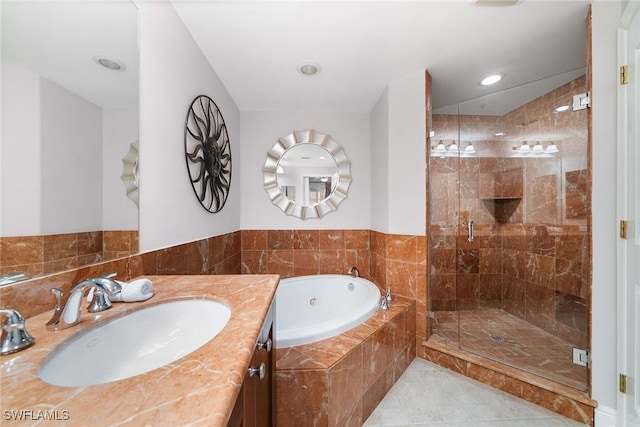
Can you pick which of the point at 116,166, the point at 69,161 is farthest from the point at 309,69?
the point at 69,161

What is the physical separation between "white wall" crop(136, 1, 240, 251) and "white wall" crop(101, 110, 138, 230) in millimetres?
100

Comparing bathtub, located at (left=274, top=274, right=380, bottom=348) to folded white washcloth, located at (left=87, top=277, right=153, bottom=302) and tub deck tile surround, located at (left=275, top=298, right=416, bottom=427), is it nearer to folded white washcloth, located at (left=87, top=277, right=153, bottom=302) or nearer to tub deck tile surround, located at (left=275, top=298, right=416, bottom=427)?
→ tub deck tile surround, located at (left=275, top=298, right=416, bottom=427)

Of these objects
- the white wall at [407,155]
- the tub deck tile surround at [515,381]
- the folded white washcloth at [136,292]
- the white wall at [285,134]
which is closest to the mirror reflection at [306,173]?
the white wall at [285,134]

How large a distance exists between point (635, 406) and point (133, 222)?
8.34 feet

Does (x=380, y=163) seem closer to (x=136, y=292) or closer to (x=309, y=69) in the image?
(x=309, y=69)

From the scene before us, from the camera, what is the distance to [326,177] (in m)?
2.62

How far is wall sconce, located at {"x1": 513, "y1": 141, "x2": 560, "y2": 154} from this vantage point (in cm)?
202

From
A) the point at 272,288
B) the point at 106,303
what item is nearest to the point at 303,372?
the point at 272,288

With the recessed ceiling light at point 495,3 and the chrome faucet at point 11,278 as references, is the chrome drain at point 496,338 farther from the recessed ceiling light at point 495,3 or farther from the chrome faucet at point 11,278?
the chrome faucet at point 11,278

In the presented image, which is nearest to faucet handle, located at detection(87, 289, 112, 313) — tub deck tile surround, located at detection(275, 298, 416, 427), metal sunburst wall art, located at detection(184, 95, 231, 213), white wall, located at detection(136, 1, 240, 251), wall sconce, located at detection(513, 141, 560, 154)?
white wall, located at detection(136, 1, 240, 251)

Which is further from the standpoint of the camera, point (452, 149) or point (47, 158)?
point (452, 149)

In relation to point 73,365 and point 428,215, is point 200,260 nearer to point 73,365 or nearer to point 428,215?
point 73,365

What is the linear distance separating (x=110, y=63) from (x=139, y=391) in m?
1.14

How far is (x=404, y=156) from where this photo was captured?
1988mm
